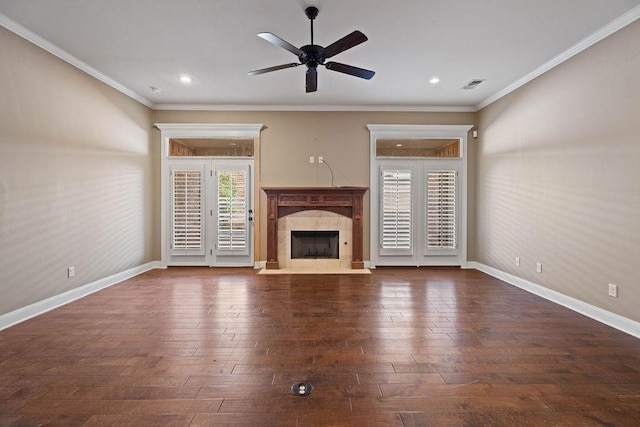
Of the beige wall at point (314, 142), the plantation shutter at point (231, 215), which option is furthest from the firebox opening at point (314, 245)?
the plantation shutter at point (231, 215)

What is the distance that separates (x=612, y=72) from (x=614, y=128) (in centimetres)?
57

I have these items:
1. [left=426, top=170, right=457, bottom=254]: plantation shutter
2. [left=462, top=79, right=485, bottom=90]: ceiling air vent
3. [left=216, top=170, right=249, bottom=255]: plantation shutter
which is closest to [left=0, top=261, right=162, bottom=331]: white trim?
[left=216, top=170, right=249, bottom=255]: plantation shutter

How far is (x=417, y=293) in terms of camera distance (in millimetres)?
3910

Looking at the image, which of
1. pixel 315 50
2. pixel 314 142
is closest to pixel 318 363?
pixel 315 50

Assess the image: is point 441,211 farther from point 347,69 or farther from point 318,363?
point 318,363

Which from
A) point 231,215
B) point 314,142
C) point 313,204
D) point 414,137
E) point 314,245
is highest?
point 414,137

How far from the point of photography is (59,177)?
11.3ft

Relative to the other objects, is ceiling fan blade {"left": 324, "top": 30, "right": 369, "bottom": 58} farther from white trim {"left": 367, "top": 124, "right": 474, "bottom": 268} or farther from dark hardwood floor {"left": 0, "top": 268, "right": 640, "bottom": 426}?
white trim {"left": 367, "top": 124, "right": 474, "bottom": 268}

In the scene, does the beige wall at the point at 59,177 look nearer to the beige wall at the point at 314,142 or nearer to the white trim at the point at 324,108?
the white trim at the point at 324,108

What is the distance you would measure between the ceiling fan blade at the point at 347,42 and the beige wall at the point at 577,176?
2.58m

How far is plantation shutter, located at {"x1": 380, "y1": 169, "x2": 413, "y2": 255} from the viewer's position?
17.9ft

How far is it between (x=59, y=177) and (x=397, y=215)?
4.93 meters

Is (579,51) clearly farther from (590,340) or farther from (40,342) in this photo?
(40,342)

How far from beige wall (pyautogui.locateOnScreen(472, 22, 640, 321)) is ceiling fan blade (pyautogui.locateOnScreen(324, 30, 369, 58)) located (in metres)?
2.58
